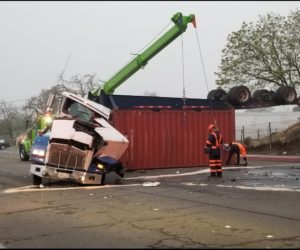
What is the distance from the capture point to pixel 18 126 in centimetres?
9669

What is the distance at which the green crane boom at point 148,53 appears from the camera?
21.2 m

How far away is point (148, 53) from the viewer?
71.4 ft

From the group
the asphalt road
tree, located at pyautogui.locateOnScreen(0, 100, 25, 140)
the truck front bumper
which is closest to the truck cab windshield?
the truck front bumper

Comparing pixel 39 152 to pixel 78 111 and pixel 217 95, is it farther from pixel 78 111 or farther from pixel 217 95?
pixel 217 95

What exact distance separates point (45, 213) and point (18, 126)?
295ft

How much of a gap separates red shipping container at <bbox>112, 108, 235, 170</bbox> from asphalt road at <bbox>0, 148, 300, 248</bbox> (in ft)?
12.6

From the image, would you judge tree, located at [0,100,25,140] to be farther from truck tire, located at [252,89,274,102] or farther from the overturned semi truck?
the overturned semi truck

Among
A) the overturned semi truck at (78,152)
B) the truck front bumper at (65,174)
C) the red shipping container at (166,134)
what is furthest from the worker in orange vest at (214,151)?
the red shipping container at (166,134)

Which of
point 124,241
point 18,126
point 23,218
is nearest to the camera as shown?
point 124,241

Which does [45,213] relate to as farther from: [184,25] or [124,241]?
[184,25]

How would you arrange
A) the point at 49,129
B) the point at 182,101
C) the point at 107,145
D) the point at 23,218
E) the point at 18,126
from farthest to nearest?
the point at 18,126
the point at 182,101
the point at 49,129
the point at 107,145
the point at 23,218

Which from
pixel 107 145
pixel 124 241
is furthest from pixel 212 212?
pixel 107 145

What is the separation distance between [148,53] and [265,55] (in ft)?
47.9

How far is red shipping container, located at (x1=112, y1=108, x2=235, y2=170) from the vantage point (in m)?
19.1
